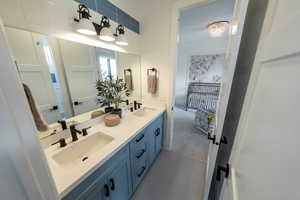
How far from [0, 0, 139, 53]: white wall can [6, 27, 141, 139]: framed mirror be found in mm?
53


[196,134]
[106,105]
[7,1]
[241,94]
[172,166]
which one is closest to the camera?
[7,1]

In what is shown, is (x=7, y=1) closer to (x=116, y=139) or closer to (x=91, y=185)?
(x=116, y=139)

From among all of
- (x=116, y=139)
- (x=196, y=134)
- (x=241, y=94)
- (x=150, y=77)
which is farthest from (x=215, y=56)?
(x=116, y=139)

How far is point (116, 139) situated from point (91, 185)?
0.39 meters

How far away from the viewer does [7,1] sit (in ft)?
2.43

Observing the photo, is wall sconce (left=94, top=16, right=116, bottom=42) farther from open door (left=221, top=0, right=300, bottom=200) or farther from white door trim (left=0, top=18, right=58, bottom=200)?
open door (left=221, top=0, right=300, bottom=200)

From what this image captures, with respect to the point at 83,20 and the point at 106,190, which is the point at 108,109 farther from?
the point at 83,20

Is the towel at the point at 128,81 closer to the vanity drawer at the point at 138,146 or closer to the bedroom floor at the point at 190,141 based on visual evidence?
the vanity drawer at the point at 138,146

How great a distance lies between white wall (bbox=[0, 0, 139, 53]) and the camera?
0.77 meters

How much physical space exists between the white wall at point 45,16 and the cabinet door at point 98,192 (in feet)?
4.20

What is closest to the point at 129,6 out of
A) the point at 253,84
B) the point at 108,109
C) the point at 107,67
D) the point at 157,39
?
the point at 157,39

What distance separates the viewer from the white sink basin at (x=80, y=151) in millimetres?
966

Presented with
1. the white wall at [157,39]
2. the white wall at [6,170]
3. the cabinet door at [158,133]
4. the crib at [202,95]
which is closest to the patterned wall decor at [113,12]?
the white wall at [157,39]

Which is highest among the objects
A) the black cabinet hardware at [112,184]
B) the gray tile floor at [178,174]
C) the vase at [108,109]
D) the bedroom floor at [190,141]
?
the vase at [108,109]
